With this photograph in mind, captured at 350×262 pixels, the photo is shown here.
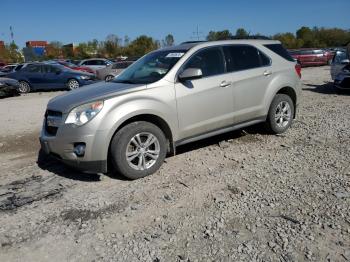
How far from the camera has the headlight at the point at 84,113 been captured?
14.9 ft

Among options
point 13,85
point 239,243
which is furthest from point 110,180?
point 13,85

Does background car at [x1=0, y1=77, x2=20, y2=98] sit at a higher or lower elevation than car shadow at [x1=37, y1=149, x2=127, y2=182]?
higher

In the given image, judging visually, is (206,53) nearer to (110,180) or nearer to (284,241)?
(110,180)

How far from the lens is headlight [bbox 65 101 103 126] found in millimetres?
4547

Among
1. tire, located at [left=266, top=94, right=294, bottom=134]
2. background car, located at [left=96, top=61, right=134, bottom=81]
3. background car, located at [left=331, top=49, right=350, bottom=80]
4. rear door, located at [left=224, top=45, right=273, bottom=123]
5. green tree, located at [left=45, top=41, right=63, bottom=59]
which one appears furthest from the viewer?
green tree, located at [left=45, top=41, right=63, bottom=59]

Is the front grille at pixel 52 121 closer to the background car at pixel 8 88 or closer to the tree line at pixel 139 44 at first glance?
the background car at pixel 8 88

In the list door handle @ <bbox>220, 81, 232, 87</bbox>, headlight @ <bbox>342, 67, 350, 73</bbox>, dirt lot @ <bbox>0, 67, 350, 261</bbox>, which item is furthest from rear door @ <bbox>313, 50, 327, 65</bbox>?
door handle @ <bbox>220, 81, 232, 87</bbox>

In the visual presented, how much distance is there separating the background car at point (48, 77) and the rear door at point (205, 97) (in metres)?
13.0

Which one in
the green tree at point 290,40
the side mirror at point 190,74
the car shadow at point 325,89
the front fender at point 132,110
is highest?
the green tree at point 290,40

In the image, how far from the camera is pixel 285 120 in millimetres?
6816

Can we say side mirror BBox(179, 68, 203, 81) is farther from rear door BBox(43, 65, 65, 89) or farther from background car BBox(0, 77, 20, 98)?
rear door BBox(43, 65, 65, 89)

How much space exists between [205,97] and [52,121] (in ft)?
7.07

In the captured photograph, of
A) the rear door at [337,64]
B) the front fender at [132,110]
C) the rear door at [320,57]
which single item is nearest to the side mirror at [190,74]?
the front fender at [132,110]

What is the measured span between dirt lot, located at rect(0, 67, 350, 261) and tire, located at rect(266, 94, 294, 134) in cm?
31
